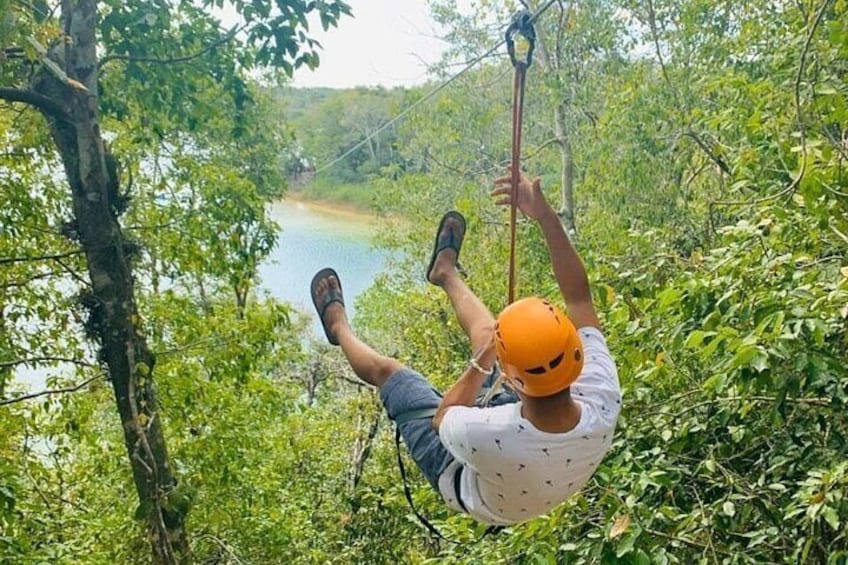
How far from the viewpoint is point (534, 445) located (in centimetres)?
149

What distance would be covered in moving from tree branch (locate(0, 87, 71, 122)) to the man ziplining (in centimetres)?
175

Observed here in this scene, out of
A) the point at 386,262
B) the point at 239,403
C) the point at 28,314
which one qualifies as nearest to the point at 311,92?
the point at 386,262

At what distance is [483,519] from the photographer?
1768 millimetres

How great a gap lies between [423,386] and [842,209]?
1254mm

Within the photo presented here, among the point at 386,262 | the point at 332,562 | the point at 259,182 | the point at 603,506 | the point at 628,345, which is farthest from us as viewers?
the point at 386,262

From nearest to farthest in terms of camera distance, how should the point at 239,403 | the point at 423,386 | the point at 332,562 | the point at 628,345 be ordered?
the point at 423,386, the point at 628,345, the point at 239,403, the point at 332,562

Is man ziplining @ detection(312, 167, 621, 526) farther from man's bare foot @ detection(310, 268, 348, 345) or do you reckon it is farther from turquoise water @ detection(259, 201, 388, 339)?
turquoise water @ detection(259, 201, 388, 339)

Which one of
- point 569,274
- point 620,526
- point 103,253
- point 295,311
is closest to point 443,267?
point 569,274

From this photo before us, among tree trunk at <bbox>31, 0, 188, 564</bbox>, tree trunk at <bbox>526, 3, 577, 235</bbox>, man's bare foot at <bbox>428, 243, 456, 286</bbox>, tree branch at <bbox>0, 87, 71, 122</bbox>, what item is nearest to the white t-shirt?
man's bare foot at <bbox>428, 243, 456, 286</bbox>

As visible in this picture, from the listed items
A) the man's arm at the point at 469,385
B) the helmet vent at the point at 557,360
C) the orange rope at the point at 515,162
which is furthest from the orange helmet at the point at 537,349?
the orange rope at the point at 515,162

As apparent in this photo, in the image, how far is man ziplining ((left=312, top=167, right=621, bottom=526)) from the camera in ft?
4.57

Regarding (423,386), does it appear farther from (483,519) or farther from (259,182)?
(259,182)

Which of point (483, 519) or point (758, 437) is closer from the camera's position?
point (483, 519)

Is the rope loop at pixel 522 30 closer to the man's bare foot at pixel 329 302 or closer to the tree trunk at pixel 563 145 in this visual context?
the man's bare foot at pixel 329 302
